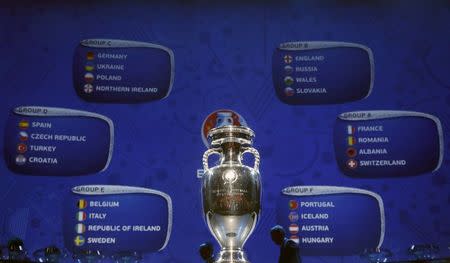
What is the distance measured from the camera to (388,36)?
322 centimetres

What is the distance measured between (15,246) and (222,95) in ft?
4.57

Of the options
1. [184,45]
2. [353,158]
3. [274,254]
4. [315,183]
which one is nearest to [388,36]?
[353,158]

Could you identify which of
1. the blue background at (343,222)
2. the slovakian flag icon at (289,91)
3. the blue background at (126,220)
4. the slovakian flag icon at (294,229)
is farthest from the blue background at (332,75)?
the blue background at (126,220)

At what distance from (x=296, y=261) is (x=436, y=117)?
4.85 ft

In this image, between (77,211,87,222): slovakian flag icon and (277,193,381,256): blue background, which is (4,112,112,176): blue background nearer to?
(77,211,87,222): slovakian flag icon

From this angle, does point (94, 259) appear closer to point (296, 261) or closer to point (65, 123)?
point (65, 123)

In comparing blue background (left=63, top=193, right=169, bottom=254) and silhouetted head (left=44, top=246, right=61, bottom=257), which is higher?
blue background (left=63, top=193, right=169, bottom=254)

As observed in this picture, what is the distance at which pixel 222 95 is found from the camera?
3141 mm

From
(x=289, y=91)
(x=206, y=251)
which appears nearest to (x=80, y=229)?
(x=206, y=251)

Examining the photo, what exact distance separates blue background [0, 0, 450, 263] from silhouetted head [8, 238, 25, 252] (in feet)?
0.87

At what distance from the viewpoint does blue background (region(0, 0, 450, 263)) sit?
2945 mm

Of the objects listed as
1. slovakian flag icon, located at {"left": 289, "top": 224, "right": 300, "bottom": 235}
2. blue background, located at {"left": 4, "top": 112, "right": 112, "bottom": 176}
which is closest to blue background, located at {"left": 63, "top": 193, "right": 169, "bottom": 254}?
blue background, located at {"left": 4, "top": 112, "right": 112, "bottom": 176}

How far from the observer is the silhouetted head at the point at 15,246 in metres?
2.62

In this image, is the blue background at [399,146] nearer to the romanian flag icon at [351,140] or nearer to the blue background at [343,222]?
the romanian flag icon at [351,140]
